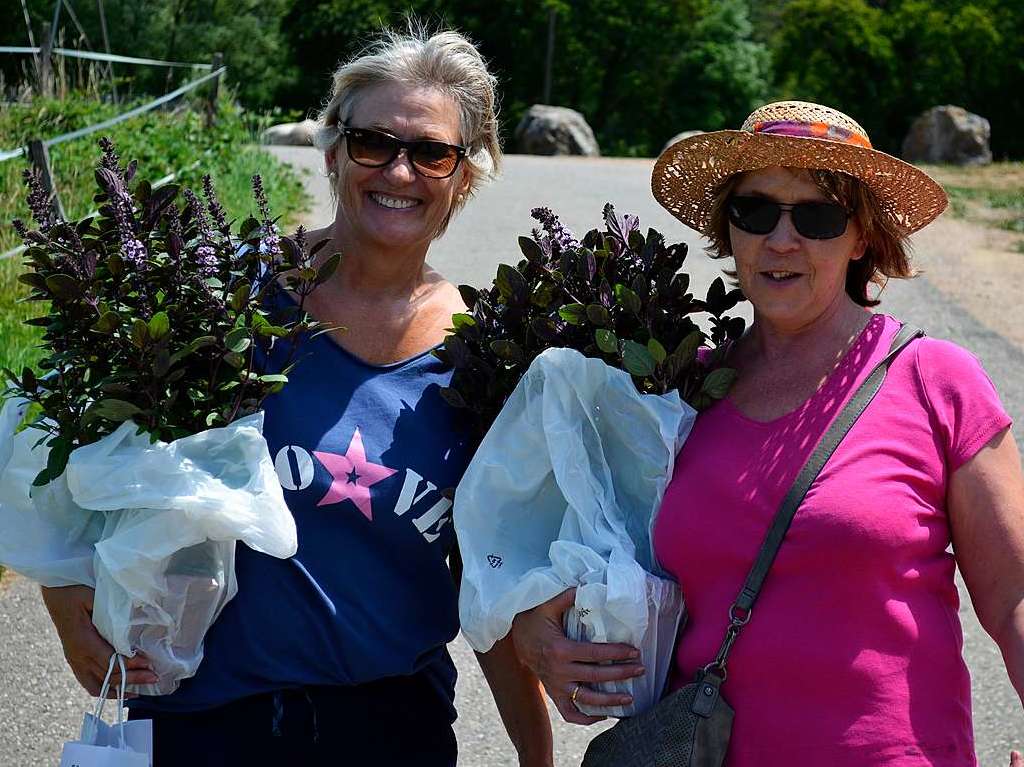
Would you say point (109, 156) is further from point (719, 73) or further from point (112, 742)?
point (719, 73)

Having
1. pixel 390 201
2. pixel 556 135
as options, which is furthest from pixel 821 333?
pixel 556 135

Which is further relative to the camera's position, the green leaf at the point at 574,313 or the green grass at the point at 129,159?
the green grass at the point at 129,159

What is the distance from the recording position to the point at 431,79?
2559 millimetres

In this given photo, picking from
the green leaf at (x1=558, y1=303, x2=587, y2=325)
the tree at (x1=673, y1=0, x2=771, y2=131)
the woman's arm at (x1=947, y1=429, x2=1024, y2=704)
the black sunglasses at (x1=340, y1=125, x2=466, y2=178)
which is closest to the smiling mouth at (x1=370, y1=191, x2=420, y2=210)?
the black sunglasses at (x1=340, y1=125, x2=466, y2=178)

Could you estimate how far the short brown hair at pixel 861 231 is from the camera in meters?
2.25

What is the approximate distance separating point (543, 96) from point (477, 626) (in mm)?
34701

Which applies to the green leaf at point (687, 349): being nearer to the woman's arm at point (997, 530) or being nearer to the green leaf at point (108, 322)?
the woman's arm at point (997, 530)

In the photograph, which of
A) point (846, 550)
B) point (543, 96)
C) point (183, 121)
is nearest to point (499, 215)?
point (183, 121)

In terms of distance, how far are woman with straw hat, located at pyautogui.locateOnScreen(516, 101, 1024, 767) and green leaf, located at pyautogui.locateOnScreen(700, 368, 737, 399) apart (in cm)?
4

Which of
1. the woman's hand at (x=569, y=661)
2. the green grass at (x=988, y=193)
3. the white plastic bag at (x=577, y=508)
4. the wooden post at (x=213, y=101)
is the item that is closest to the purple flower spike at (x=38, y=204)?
the white plastic bag at (x=577, y=508)

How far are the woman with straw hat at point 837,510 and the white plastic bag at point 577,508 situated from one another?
0.18 ft

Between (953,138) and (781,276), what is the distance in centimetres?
2078

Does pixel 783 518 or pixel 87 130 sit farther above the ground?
pixel 783 518

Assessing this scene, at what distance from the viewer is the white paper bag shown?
2121 millimetres
